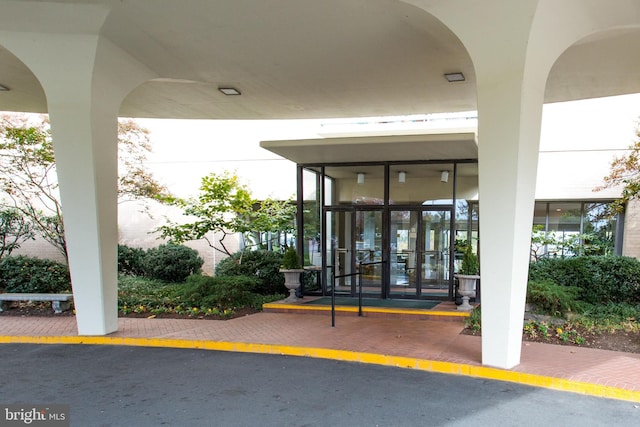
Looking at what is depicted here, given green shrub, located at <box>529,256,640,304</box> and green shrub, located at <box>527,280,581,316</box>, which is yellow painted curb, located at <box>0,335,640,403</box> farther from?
green shrub, located at <box>529,256,640,304</box>

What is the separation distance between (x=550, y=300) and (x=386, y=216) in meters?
3.79

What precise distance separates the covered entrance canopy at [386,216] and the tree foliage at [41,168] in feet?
17.1

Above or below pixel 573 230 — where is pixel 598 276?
below

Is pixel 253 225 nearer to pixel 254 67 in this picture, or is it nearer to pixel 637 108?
pixel 254 67

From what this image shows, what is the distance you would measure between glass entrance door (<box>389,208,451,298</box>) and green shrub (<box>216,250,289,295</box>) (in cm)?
316

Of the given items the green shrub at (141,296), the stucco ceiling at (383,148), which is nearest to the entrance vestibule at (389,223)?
the stucco ceiling at (383,148)

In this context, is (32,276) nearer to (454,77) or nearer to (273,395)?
(273,395)

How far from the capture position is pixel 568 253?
45.7ft

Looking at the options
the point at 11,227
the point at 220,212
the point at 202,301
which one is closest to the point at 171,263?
the point at 220,212

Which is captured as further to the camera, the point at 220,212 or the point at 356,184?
the point at 220,212

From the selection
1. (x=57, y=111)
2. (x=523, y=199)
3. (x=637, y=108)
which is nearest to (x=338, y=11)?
(x=523, y=199)

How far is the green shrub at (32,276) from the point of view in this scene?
10633 millimetres

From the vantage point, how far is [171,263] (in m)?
14.4

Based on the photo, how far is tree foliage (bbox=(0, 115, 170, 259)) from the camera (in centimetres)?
1180
